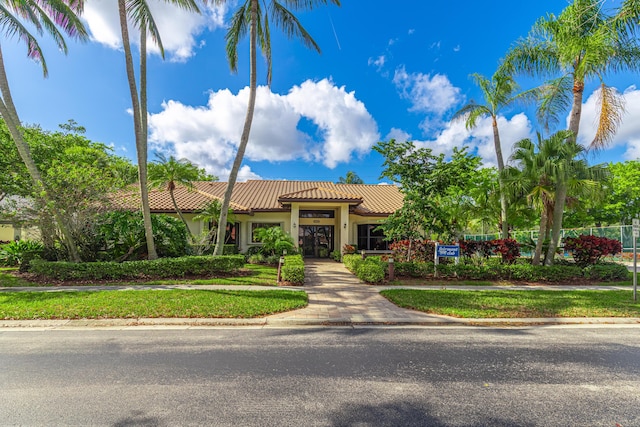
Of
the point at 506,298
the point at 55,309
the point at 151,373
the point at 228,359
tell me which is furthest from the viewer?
the point at 506,298

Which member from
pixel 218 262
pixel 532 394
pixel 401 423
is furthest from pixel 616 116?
pixel 218 262

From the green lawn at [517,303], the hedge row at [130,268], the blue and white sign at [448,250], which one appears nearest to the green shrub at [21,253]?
the hedge row at [130,268]

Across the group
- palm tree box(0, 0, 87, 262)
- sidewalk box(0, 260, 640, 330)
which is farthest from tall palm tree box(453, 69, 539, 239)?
palm tree box(0, 0, 87, 262)

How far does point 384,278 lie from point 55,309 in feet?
32.4

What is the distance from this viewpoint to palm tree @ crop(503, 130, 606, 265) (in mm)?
11453

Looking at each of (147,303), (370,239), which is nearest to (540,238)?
(370,239)

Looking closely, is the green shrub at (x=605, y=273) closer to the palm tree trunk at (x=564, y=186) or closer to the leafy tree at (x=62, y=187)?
the palm tree trunk at (x=564, y=186)

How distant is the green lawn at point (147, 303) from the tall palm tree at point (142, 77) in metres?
3.57

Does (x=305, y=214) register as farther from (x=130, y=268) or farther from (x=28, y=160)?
(x=28, y=160)

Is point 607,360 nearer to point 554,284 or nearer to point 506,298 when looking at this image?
point 506,298

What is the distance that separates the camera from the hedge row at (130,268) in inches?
418

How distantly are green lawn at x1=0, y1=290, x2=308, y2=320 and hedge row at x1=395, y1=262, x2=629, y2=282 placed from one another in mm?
5623

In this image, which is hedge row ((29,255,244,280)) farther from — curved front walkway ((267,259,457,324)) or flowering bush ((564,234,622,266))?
flowering bush ((564,234,622,266))

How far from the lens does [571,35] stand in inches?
441
